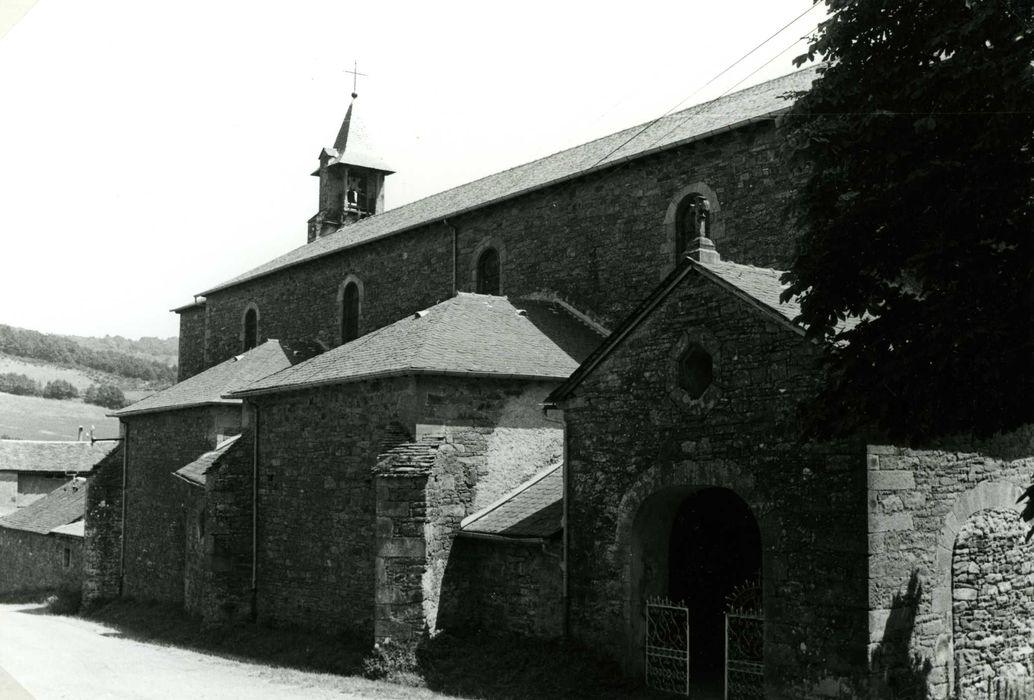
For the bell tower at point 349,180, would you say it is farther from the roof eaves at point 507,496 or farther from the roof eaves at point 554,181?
the roof eaves at point 507,496

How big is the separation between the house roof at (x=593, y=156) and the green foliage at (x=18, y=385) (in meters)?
9.34

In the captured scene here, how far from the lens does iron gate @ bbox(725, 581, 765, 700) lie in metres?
12.0

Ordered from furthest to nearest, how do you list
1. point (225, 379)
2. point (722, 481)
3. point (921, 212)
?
→ point (225, 379)
point (722, 481)
point (921, 212)

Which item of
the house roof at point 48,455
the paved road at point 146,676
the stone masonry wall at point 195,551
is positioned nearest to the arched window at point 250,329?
the stone masonry wall at point 195,551

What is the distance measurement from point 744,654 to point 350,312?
58.3ft

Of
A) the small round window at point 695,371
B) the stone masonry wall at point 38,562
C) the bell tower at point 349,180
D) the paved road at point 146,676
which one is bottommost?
the stone masonry wall at point 38,562

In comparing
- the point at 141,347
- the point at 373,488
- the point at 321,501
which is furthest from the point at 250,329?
the point at 141,347

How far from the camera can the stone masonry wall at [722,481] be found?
10.9 meters

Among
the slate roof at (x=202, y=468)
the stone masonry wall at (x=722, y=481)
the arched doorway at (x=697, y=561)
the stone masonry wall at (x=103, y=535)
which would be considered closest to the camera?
the stone masonry wall at (x=722, y=481)

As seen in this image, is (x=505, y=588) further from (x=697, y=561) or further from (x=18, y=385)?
(x=18, y=385)

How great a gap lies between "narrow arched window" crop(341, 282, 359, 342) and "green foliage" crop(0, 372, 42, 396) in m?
12.0

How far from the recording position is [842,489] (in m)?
10.9

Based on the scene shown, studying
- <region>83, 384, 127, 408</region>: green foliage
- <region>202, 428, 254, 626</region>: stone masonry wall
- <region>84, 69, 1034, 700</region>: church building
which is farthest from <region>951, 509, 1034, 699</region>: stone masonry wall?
<region>83, 384, 127, 408</region>: green foliage

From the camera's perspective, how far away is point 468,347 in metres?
17.6
